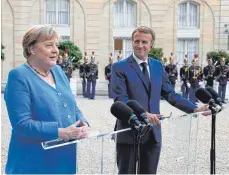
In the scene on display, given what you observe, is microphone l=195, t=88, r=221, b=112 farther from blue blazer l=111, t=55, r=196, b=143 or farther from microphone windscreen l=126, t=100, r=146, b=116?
microphone windscreen l=126, t=100, r=146, b=116

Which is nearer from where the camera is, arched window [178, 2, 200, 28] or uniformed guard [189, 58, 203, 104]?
uniformed guard [189, 58, 203, 104]

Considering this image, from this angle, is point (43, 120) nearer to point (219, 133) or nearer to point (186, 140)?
point (186, 140)

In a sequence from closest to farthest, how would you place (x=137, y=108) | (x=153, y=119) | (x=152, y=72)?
(x=137, y=108) → (x=153, y=119) → (x=152, y=72)

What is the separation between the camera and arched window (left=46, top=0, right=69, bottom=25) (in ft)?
100

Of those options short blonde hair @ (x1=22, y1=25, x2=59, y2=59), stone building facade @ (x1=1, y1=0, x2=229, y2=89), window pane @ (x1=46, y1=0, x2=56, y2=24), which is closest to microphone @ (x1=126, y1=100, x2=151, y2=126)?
short blonde hair @ (x1=22, y1=25, x2=59, y2=59)

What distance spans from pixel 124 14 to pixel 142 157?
2706 cm

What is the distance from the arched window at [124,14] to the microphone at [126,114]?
2770 centimetres

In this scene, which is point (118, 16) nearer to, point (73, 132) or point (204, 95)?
point (204, 95)

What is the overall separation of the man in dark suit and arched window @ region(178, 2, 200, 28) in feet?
88.4

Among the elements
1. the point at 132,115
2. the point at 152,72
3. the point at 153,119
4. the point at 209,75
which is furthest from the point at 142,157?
the point at 209,75

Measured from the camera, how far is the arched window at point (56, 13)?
30.6 m

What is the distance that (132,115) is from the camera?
316 cm

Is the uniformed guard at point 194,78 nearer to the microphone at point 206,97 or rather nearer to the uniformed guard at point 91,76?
the uniformed guard at point 91,76

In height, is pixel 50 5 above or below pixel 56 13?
above
